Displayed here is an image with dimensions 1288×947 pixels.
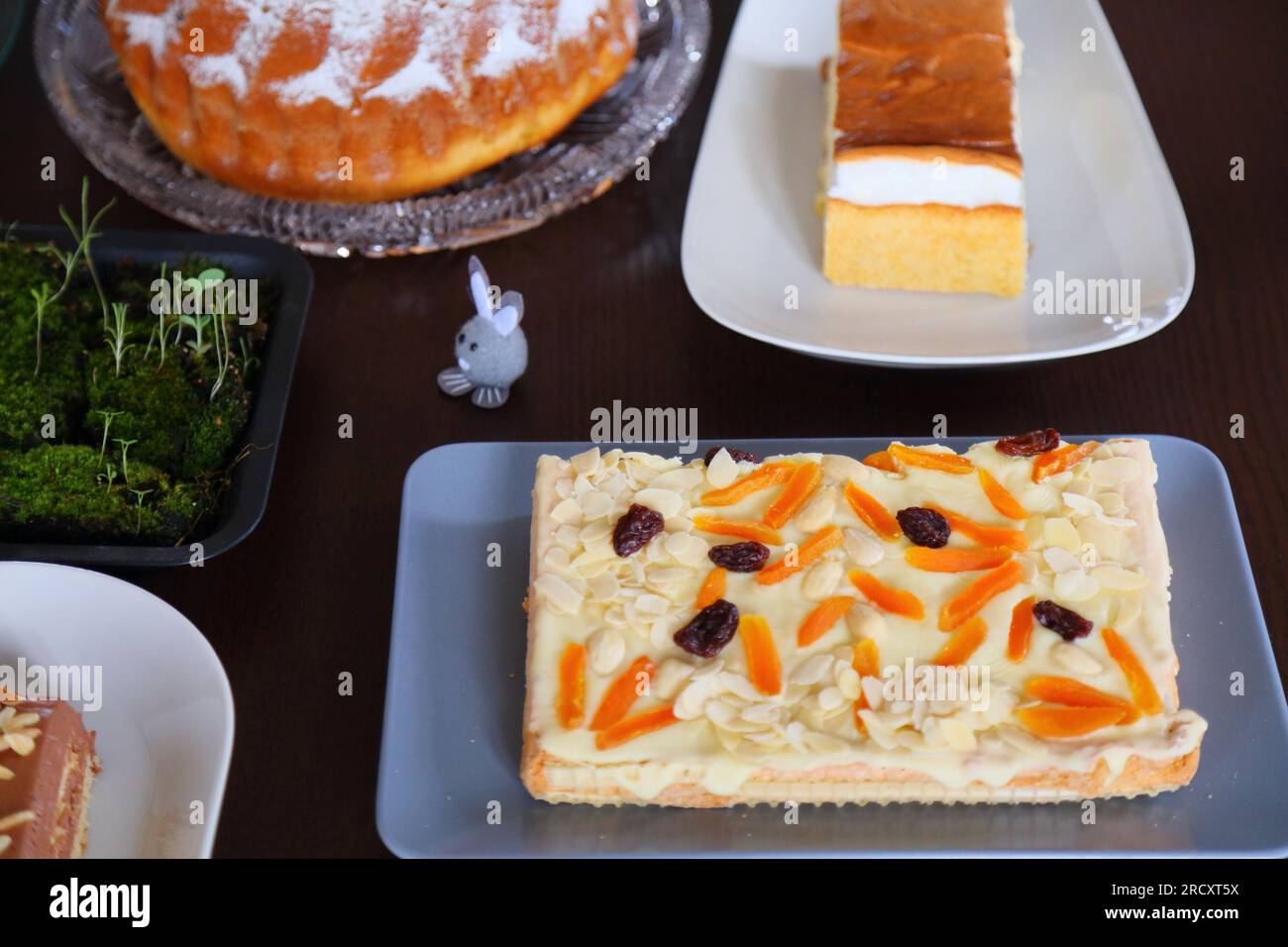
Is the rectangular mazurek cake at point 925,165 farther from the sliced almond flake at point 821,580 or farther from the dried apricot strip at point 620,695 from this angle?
the dried apricot strip at point 620,695

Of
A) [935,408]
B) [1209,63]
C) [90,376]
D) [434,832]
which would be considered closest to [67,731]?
[434,832]

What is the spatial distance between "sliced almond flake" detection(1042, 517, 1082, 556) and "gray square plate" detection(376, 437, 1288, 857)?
154mm

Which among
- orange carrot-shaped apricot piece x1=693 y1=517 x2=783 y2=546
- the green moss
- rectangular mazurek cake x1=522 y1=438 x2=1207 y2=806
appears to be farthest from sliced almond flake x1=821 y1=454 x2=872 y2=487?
the green moss

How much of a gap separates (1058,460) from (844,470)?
231 millimetres

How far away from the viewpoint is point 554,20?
1863 millimetres

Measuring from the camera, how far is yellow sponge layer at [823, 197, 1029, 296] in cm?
177

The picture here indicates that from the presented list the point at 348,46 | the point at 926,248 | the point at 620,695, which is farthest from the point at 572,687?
the point at 348,46

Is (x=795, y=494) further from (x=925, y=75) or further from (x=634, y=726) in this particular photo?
(x=925, y=75)

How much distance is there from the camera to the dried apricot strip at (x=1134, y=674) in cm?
121

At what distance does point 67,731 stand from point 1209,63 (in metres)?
1.98

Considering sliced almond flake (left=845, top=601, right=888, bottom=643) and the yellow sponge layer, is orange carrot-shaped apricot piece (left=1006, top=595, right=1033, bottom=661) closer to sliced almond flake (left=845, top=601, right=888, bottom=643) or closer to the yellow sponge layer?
sliced almond flake (left=845, top=601, right=888, bottom=643)

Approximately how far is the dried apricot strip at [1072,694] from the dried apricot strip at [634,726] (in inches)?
13.5
